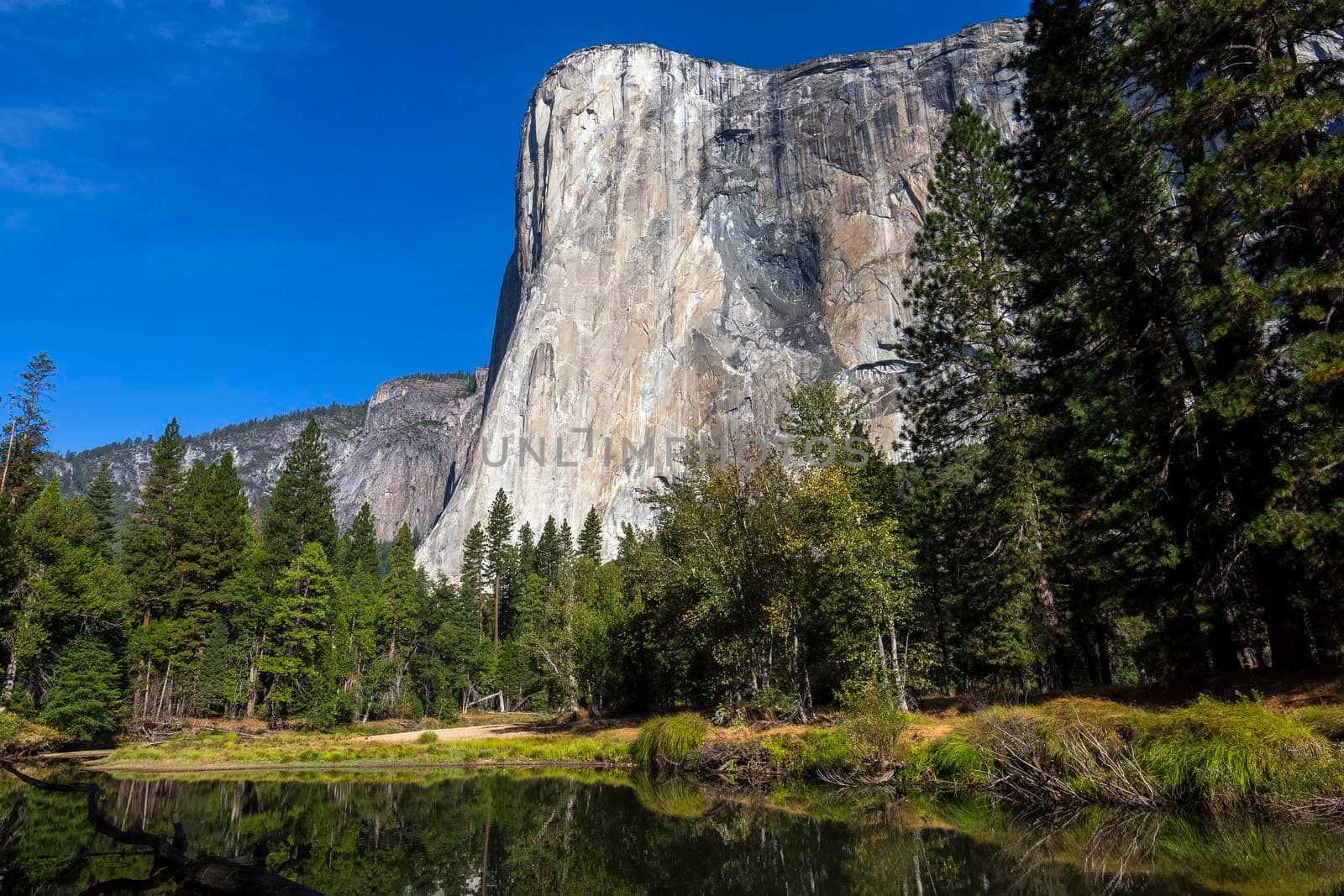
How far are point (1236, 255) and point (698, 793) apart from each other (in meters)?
14.6

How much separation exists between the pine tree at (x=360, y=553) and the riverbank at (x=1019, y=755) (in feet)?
102

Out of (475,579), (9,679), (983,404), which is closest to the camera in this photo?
(983,404)

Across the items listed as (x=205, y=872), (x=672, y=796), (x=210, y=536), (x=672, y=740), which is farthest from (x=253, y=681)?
(x=205, y=872)

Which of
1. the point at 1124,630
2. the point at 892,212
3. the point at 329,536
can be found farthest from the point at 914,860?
the point at 892,212

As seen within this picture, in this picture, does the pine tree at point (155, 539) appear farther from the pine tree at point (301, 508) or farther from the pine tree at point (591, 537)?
the pine tree at point (591, 537)

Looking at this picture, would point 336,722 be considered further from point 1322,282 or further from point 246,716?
point 1322,282

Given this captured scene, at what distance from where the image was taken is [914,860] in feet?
29.3

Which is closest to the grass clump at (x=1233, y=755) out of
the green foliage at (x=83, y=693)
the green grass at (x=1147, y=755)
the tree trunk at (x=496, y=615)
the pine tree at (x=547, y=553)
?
the green grass at (x=1147, y=755)

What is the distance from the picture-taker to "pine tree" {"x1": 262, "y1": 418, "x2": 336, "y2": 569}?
1993 inches

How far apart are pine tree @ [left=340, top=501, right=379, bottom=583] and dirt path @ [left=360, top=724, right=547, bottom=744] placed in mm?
21895

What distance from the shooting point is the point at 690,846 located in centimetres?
1079

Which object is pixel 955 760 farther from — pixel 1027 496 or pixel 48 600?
pixel 48 600

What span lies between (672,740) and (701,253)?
86187 mm

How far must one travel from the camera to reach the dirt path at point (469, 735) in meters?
30.7
